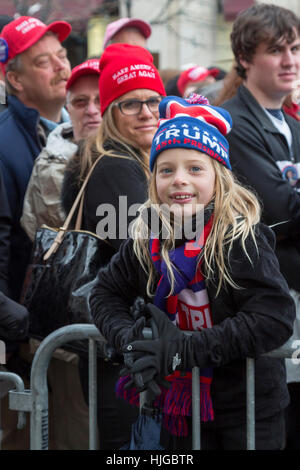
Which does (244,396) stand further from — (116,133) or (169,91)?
(169,91)

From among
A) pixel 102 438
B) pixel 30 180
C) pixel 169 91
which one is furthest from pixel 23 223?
pixel 169 91

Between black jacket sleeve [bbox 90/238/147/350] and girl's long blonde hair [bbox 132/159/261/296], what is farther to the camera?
black jacket sleeve [bbox 90/238/147/350]

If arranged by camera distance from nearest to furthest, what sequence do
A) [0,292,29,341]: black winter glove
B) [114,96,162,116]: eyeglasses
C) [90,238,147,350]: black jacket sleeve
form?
1. [90,238,147,350]: black jacket sleeve
2. [0,292,29,341]: black winter glove
3. [114,96,162,116]: eyeglasses

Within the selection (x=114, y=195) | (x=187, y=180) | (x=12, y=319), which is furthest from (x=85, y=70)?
(x=187, y=180)

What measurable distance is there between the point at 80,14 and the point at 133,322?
11178 mm

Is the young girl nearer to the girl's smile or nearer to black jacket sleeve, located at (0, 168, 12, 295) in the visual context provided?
the girl's smile

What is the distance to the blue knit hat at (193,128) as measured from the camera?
2.49 meters

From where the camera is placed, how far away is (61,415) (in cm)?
425

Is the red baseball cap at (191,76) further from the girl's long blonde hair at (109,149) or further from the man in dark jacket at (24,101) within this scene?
the girl's long blonde hair at (109,149)

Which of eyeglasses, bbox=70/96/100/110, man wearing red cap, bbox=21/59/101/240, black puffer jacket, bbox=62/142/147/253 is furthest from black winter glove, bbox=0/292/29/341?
eyeglasses, bbox=70/96/100/110

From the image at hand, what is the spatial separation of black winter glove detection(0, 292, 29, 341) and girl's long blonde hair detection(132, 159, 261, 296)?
0.74m

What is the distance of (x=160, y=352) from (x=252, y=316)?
0.33 m

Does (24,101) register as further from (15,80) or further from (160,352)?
(160,352)

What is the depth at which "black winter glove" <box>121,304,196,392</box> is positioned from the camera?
2.25 meters
